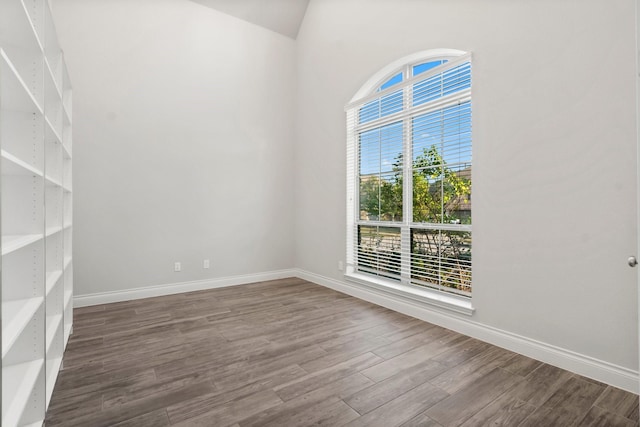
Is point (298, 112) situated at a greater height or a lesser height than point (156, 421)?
greater

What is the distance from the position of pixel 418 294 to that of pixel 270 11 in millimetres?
4189

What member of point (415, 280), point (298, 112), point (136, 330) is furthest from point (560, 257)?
point (298, 112)

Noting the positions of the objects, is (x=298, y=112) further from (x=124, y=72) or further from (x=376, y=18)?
(x=124, y=72)

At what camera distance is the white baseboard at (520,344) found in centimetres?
202

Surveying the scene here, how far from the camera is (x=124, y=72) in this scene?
3848mm

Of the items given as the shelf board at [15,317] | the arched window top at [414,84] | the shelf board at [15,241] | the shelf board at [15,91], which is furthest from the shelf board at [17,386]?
the arched window top at [414,84]

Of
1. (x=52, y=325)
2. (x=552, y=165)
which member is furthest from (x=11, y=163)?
(x=552, y=165)

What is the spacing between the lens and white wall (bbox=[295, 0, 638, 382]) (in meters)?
2.03

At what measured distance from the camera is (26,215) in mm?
1709

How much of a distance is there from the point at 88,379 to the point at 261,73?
412cm

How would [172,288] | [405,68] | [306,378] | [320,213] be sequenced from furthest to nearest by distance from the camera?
[320,213] < [172,288] < [405,68] < [306,378]

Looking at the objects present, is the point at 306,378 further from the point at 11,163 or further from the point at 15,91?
the point at 15,91

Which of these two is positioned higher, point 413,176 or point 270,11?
point 270,11

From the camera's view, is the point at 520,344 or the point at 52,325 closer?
the point at 52,325
